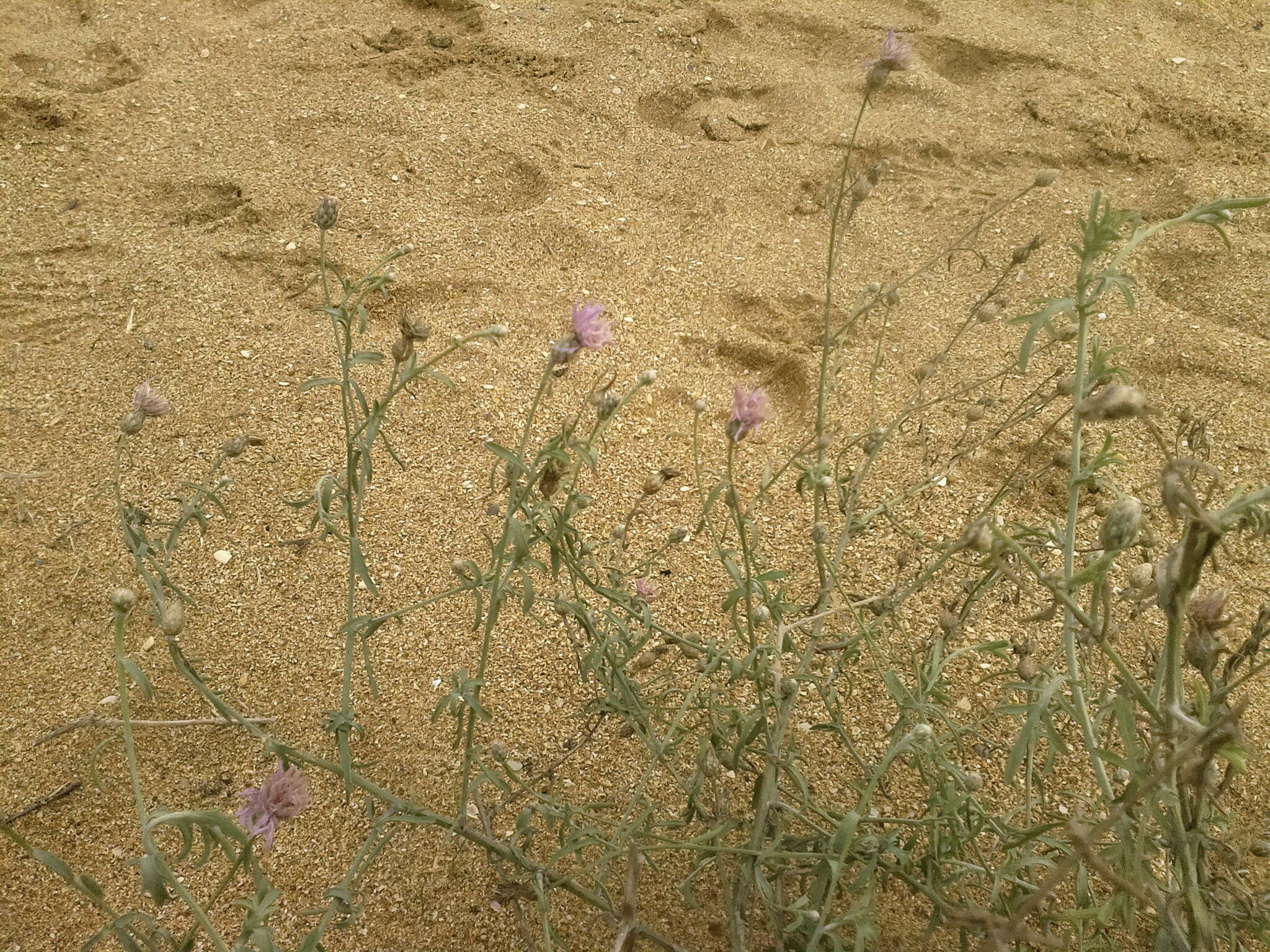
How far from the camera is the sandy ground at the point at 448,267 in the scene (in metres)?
1.44

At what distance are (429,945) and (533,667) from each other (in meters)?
0.42

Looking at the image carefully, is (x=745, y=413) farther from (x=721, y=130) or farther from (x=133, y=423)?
(x=721, y=130)

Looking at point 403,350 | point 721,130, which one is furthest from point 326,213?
point 721,130

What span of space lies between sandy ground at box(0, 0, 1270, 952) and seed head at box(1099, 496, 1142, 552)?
668mm

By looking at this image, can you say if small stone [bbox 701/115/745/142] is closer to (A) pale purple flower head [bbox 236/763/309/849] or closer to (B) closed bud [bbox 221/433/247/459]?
(B) closed bud [bbox 221/433/247/459]

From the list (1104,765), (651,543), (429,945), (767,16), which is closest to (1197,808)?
(1104,765)

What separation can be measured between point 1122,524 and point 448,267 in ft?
5.82

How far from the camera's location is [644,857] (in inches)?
46.0

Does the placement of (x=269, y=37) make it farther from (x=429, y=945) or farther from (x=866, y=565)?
(x=429, y=945)

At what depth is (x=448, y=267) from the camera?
2.27 meters

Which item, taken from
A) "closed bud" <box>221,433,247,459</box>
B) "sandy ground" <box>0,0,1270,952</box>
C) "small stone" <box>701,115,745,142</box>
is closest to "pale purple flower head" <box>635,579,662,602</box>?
"sandy ground" <box>0,0,1270,952</box>

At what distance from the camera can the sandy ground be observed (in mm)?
1440

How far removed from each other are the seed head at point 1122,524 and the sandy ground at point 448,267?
67cm

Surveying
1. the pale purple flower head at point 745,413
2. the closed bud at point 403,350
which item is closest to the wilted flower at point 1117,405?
the pale purple flower head at point 745,413
